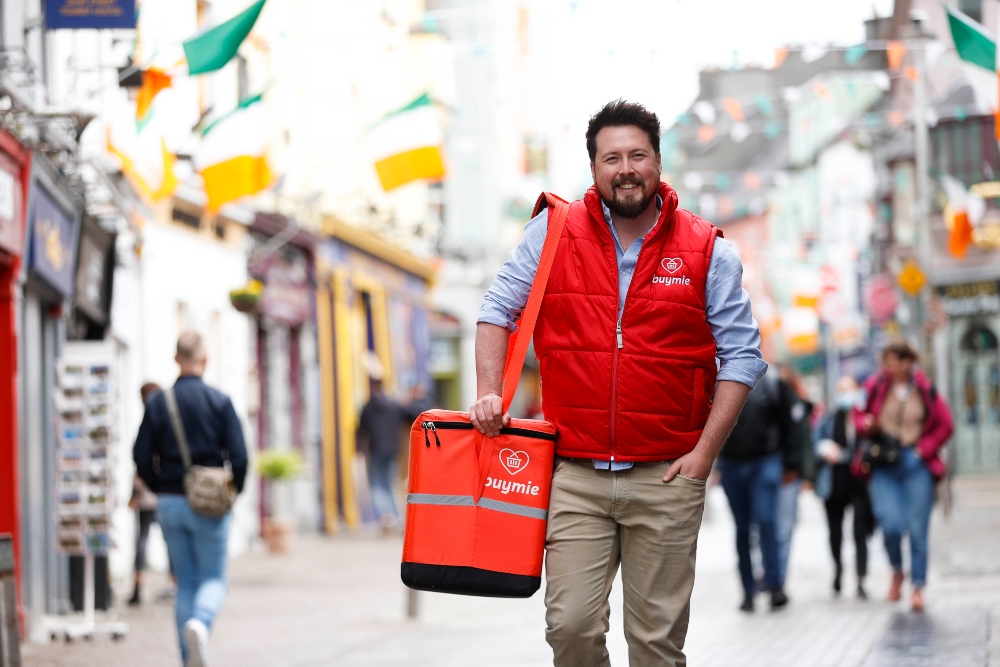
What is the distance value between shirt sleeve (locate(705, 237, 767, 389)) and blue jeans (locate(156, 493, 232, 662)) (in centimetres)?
398

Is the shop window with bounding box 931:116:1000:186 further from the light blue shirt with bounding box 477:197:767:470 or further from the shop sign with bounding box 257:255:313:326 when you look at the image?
the light blue shirt with bounding box 477:197:767:470

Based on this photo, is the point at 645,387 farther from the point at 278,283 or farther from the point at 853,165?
the point at 853,165

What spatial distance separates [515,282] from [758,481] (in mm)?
6842

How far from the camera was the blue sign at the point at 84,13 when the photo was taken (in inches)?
462

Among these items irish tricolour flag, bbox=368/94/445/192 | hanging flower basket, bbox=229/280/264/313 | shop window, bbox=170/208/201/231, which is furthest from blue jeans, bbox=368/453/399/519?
irish tricolour flag, bbox=368/94/445/192

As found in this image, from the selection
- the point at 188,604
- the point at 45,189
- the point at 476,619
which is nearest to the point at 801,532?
the point at 476,619

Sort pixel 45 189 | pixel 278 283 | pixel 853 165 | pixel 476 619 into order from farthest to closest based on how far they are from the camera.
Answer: pixel 853 165, pixel 278 283, pixel 45 189, pixel 476 619

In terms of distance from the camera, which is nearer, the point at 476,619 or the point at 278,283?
the point at 476,619

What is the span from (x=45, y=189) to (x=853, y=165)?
5591cm

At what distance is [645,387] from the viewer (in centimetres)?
496

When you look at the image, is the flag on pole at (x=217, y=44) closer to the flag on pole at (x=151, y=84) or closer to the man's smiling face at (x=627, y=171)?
the flag on pole at (x=151, y=84)

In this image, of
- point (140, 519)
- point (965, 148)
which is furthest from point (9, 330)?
point (965, 148)

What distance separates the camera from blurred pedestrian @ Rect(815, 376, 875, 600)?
12.6 metres

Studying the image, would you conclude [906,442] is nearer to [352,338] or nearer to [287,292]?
[287,292]
